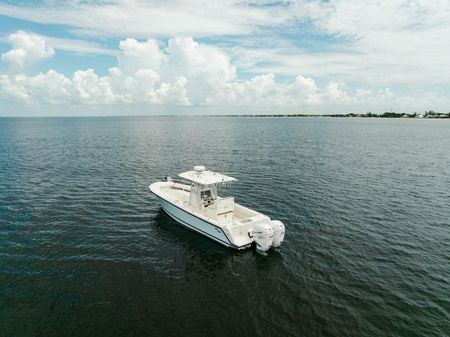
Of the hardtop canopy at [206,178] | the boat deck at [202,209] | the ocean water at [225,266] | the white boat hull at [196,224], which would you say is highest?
the hardtop canopy at [206,178]

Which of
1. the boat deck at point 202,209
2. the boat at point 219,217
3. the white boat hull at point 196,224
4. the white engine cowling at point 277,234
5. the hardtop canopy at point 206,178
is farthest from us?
the hardtop canopy at point 206,178

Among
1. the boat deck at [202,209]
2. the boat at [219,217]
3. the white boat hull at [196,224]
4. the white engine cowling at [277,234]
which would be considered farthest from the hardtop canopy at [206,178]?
the white engine cowling at [277,234]

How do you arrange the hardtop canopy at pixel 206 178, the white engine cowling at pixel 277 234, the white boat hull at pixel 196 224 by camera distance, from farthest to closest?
1. the hardtop canopy at pixel 206 178
2. the white boat hull at pixel 196 224
3. the white engine cowling at pixel 277 234

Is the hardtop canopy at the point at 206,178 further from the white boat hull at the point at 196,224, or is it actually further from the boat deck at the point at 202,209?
the white boat hull at the point at 196,224

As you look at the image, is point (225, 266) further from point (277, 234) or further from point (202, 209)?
point (202, 209)

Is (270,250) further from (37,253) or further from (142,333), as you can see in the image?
(37,253)

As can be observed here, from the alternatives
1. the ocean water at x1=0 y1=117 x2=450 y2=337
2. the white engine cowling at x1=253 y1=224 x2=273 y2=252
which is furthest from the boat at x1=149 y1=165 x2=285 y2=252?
the ocean water at x1=0 y1=117 x2=450 y2=337

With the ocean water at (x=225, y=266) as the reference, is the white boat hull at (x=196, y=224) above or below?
above
